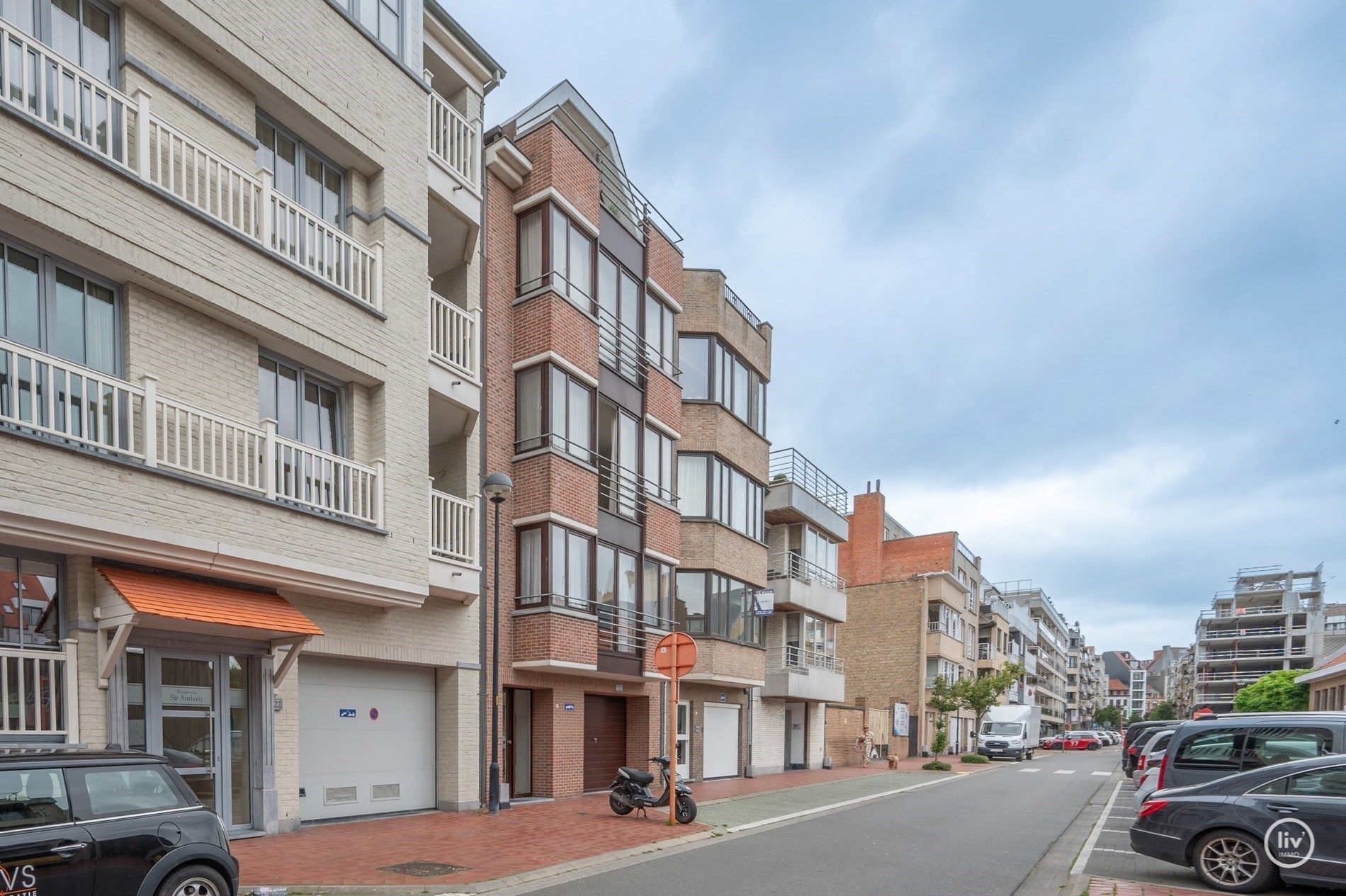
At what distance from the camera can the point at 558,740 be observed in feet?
59.5

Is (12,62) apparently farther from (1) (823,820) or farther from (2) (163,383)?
(1) (823,820)

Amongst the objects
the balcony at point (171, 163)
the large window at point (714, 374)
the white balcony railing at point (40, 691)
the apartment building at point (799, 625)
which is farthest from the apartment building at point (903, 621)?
the white balcony railing at point (40, 691)

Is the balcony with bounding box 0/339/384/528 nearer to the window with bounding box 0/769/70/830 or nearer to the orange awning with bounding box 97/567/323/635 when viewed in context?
the orange awning with bounding box 97/567/323/635

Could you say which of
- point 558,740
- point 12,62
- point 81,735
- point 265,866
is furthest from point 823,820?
point 12,62

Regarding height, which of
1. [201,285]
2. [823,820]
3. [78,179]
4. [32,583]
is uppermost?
[78,179]

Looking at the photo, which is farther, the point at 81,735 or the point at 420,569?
the point at 420,569

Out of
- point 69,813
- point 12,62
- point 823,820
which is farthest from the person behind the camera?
point 823,820

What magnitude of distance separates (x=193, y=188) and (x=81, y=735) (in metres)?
6.02

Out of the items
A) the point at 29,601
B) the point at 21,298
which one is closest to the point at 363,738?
the point at 29,601

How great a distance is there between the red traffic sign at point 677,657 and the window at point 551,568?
3.38 metres

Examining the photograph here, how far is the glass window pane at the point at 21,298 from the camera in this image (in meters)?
9.34

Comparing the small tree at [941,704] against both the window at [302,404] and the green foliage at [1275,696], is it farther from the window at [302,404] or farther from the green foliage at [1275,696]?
the window at [302,404]

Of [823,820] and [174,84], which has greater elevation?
[174,84]

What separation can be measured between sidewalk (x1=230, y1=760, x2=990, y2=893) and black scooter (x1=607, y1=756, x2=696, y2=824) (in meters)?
0.18
